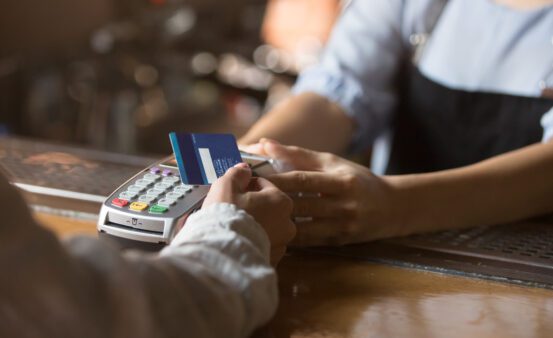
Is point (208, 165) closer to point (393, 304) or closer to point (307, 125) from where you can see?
point (393, 304)

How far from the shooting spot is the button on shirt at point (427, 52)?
3.10 ft

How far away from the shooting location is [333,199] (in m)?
0.69

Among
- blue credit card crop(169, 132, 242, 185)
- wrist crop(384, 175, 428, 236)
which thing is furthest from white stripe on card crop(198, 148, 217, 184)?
wrist crop(384, 175, 428, 236)

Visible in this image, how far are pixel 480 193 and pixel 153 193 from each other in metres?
0.32

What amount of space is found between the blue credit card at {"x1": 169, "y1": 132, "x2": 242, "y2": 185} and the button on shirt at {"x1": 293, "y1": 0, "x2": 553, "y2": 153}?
1.21 ft

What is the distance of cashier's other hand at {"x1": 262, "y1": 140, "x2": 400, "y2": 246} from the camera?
675mm

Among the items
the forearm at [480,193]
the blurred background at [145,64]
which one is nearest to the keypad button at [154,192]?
the forearm at [480,193]

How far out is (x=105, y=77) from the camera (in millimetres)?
1900

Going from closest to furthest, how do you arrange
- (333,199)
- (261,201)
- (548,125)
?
1. (261,201)
2. (333,199)
3. (548,125)

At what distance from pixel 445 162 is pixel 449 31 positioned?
164mm

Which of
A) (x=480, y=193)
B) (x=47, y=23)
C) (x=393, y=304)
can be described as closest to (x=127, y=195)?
(x=393, y=304)

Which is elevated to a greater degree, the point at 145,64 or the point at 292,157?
the point at 292,157

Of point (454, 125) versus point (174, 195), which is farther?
point (454, 125)

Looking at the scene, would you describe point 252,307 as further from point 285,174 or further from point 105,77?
point 105,77
